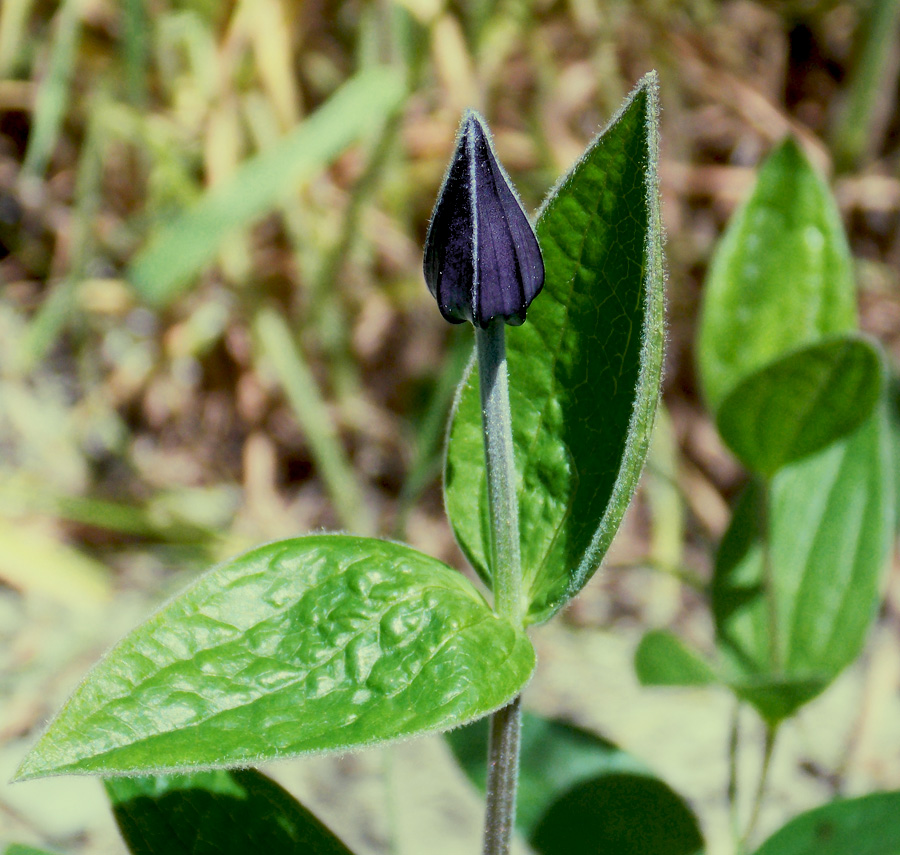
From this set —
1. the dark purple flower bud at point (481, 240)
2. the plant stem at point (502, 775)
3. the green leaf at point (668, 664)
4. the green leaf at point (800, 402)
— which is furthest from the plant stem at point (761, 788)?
the dark purple flower bud at point (481, 240)

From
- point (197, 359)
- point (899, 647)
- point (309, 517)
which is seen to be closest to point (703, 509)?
point (899, 647)

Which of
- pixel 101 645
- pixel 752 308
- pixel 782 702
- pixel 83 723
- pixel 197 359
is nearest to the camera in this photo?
pixel 83 723

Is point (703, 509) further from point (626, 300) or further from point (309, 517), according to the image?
point (626, 300)

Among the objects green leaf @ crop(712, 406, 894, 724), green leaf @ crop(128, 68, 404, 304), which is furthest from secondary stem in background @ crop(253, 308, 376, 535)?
green leaf @ crop(712, 406, 894, 724)

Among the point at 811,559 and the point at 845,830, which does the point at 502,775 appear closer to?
the point at 845,830

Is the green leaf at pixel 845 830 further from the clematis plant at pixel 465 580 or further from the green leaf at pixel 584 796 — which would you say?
the clematis plant at pixel 465 580

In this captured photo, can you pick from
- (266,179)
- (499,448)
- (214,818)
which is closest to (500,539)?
(499,448)

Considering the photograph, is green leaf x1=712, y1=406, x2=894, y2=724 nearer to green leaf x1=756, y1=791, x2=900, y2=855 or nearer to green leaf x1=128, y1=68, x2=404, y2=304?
green leaf x1=756, y1=791, x2=900, y2=855
